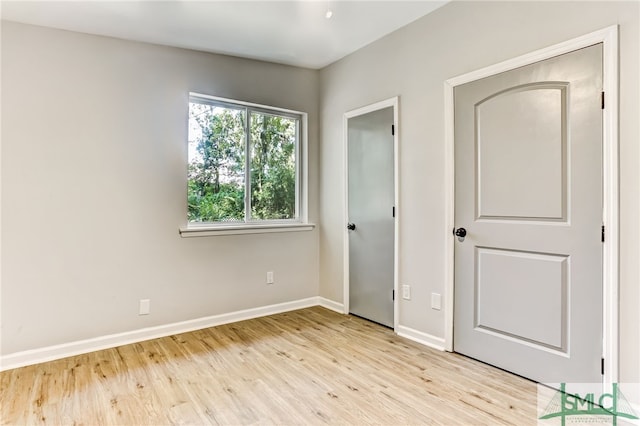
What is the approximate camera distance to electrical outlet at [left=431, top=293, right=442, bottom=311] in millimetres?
2740

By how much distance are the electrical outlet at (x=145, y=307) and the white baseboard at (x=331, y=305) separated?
1745mm

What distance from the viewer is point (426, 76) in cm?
282

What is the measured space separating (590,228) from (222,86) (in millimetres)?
3083

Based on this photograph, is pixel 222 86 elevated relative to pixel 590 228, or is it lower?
elevated

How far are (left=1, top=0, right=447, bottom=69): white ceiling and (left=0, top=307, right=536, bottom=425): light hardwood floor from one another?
2510 millimetres

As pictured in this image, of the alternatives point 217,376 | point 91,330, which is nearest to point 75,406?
point 217,376

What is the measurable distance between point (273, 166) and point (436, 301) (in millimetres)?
2096

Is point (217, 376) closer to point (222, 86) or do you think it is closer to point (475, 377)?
point (475, 377)

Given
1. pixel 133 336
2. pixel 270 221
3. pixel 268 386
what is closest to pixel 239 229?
pixel 270 221

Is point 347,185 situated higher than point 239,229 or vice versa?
point 347,185

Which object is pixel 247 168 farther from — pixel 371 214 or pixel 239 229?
pixel 371 214

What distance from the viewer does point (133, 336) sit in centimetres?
299

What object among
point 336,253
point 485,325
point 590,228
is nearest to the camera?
point 590,228

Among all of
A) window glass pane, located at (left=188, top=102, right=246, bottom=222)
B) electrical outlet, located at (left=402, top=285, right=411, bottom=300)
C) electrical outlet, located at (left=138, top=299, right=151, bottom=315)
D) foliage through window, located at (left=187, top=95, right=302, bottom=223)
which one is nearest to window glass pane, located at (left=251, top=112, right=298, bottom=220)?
foliage through window, located at (left=187, top=95, right=302, bottom=223)
